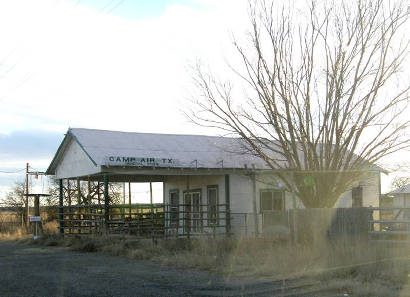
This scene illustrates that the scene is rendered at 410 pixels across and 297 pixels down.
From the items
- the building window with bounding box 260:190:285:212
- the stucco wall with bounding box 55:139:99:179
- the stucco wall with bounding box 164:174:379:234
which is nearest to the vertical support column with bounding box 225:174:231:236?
the stucco wall with bounding box 164:174:379:234

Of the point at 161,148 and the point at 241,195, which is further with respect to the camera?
the point at 161,148

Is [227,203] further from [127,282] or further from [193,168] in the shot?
[127,282]

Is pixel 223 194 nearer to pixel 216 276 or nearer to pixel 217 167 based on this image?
pixel 217 167

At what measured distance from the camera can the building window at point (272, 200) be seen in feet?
82.5

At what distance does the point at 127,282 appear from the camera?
38.1 ft

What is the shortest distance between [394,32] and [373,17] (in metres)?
0.77

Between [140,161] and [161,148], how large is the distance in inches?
92.7

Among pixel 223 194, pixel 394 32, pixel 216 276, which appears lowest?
pixel 216 276

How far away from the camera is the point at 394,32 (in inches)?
643

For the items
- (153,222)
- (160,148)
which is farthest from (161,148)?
(153,222)

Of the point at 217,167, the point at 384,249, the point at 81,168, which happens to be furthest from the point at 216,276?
the point at 81,168

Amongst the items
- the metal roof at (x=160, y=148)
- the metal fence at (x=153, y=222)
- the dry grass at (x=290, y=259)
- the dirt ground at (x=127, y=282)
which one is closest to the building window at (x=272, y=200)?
the metal roof at (x=160, y=148)

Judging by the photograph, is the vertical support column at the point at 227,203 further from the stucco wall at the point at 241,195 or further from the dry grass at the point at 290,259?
the dry grass at the point at 290,259

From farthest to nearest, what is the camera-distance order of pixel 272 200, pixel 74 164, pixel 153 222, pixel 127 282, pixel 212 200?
1. pixel 74 164
2. pixel 272 200
3. pixel 212 200
4. pixel 153 222
5. pixel 127 282
